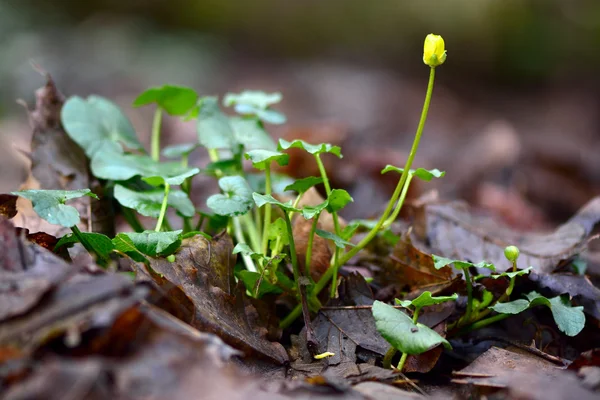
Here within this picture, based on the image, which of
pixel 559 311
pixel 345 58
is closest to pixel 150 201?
pixel 559 311

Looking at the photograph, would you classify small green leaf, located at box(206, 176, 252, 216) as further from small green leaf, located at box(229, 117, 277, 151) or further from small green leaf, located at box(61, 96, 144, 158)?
small green leaf, located at box(61, 96, 144, 158)

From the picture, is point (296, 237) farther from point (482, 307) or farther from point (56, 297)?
point (56, 297)

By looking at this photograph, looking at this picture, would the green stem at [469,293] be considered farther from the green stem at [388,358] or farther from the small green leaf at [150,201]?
the small green leaf at [150,201]

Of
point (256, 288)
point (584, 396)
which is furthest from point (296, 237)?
point (584, 396)

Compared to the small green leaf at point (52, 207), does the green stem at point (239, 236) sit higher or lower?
lower

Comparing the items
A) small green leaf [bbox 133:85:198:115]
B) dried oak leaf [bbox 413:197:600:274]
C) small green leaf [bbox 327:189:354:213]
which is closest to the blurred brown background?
dried oak leaf [bbox 413:197:600:274]

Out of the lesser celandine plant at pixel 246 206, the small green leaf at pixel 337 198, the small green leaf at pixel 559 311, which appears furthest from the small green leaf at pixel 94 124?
the small green leaf at pixel 559 311
